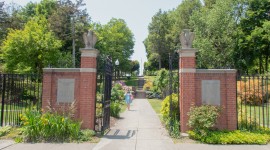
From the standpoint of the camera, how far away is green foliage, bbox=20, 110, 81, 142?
8438 millimetres

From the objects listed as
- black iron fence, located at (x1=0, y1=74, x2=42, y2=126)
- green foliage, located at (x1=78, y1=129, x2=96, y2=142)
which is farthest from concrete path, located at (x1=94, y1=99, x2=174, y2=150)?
black iron fence, located at (x1=0, y1=74, x2=42, y2=126)

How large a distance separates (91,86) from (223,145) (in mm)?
5109

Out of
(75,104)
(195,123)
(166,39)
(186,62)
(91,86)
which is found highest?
(166,39)

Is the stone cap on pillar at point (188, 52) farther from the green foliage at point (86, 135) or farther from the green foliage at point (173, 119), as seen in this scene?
the green foliage at point (86, 135)

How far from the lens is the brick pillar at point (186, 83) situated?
9.22m

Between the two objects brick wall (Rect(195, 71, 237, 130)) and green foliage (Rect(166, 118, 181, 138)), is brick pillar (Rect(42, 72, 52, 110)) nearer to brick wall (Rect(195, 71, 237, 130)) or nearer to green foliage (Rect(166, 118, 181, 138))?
green foliage (Rect(166, 118, 181, 138))

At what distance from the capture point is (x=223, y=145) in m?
8.08

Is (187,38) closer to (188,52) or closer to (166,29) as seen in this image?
(188,52)

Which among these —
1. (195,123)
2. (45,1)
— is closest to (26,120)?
(195,123)

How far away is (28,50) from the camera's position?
2472 cm

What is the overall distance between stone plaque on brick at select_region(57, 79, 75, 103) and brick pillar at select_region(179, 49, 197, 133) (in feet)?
14.0

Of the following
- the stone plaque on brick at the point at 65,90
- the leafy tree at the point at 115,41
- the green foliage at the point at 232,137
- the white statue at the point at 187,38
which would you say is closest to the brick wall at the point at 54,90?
the stone plaque on brick at the point at 65,90

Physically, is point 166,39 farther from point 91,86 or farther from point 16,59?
point 91,86

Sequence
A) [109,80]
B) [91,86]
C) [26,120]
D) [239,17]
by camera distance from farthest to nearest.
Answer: [239,17]
[109,80]
[91,86]
[26,120]
